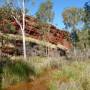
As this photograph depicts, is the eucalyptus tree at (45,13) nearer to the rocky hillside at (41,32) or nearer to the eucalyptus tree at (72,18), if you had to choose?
the rocky hillside at (41,32)

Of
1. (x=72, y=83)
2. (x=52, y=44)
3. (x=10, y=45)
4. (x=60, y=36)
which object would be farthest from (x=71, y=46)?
(x=72, y=83)

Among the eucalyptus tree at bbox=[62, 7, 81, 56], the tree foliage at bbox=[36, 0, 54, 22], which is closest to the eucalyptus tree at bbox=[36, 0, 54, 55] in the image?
the tree foliage at bbox=[36, 0, 54, 22]

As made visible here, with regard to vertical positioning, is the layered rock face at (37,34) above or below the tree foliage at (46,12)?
below

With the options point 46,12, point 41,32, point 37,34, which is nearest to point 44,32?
point 41,32

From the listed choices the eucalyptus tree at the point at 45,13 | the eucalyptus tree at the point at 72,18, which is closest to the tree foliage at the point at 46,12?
the eucalyptus tree at the point at 45,13

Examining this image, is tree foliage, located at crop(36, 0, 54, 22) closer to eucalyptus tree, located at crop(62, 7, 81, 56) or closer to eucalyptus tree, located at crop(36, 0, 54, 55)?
eucalyptus tree, located at crop(36, 0, 54, 55)

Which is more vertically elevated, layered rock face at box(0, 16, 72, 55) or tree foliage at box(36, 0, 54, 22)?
tree foliage at box(36, 0, 54, 22)

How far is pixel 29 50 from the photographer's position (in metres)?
41.3

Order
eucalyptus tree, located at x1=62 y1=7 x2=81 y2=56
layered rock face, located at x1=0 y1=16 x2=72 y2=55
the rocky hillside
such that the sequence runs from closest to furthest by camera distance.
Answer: layered rock face, located at x1=0 y1=16 x2=72 y2=55 → the rocky hillside → eucalyptus tree, located at x1=62 y1=7 x2=81 y2=56

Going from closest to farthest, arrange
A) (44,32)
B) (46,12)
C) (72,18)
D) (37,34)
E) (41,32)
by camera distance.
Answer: (44,32), (41,32), (37,34), (46,12), (72,18)

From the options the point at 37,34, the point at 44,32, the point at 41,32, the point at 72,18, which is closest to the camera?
the point at 44,32

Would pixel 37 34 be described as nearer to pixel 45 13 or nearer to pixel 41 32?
pixel 41 32

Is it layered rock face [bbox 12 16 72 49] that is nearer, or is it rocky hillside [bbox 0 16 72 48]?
rocky hillside [bbox 0 16 72 48]

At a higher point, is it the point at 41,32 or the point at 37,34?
the point at 41,32
